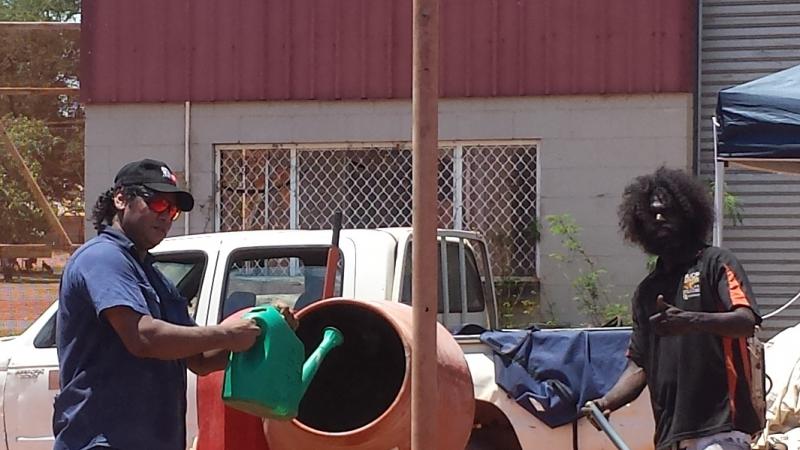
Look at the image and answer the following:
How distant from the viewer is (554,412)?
227 inches

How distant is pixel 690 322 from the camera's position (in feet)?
13.6

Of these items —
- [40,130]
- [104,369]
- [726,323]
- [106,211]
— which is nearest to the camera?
[104,369]

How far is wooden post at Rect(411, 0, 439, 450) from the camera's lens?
3.23 meters

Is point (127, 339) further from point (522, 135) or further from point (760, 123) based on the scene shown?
point (522, 135)

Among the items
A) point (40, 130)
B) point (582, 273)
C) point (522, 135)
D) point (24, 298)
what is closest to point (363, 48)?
point (522, 135)

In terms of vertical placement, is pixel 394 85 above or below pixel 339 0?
below

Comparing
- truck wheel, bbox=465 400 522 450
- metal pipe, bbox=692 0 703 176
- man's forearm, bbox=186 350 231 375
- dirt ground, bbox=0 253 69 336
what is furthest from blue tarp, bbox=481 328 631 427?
dirt ground, bbox=0 253 69 336

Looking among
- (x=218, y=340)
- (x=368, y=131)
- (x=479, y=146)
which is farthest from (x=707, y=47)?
(x=218, y=340)

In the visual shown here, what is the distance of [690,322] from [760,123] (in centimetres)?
236

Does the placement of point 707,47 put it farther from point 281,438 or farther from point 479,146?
point 281,438

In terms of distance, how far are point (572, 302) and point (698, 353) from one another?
6.01m

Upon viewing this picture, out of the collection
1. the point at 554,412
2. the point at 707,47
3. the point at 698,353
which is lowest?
the point at 554,412

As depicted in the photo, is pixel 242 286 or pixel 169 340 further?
pixel 242 286

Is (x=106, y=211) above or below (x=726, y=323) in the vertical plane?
above
